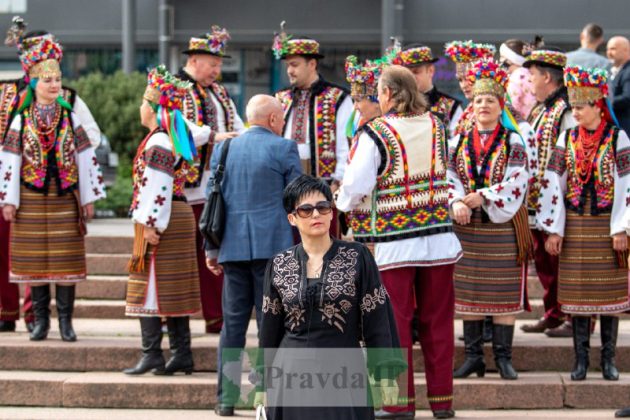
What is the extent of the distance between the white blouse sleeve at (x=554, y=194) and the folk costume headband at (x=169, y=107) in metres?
2.26

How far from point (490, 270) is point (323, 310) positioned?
2.57 meters


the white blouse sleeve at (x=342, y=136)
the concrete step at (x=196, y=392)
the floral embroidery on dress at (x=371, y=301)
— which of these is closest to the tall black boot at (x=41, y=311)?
the concrete step at (x=196, y=392)

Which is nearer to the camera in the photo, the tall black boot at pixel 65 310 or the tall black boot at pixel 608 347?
the tall black boot at pixel 608 347

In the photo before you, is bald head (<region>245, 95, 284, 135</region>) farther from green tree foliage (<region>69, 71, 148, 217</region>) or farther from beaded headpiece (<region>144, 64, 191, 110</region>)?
green tree foliage (<region>69, 71, 148, 217</region>)

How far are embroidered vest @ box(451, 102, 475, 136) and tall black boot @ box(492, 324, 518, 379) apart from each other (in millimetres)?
1246

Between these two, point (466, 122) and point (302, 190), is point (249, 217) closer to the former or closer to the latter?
point (466, 122)

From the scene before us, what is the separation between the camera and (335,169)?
856 cm

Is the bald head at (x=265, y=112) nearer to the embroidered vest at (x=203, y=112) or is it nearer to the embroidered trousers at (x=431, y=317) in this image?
the embroidered trousers at (x=431, y=317)

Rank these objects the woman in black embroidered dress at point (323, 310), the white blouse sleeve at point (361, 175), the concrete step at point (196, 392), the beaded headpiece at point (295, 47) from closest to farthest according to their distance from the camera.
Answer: the woman in black embroidered dress at point (323, 310), the white blouse sleeve at point (361, 175), the concrete step at point (196, 392), the beaded headpiece at point (295, 47)

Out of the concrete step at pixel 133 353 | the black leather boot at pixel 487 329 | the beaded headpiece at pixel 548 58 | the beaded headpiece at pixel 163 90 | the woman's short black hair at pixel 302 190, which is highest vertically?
the beaded headpiece at pixel 548 58

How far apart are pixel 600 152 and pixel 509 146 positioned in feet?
1.88

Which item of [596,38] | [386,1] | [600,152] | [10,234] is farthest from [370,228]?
[386,1]

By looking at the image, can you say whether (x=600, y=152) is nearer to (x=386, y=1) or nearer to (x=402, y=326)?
(x=402, y=326)

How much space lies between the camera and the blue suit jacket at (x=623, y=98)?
30.6 ft
